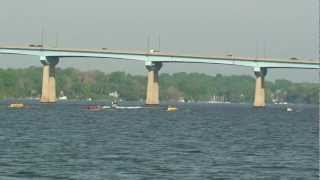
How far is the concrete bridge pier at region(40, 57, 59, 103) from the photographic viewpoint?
188375 millimetres

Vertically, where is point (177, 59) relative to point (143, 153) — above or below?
above

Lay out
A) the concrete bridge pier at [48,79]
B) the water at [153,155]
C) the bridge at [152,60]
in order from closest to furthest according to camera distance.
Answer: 1. the water at [153,155]
2. the bridge at [152,60]
3. the concrete bridge pier at [48,79]

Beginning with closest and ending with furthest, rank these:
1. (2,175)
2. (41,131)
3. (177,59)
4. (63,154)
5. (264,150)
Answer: (2,175), (63,154), (264,150), (41,131), (177,59)

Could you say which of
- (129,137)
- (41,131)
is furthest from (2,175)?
(41,131)

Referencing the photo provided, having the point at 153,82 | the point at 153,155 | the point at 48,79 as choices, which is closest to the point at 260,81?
the point at 153,82

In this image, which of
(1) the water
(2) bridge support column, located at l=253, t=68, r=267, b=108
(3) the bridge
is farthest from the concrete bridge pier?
(1) the water


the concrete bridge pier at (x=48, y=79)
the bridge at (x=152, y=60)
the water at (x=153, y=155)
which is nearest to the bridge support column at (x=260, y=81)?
the bridge at (x=152, y=60)

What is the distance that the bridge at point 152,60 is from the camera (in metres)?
186

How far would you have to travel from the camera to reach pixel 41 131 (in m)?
82.4

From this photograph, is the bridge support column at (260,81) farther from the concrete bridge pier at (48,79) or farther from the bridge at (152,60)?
the concrete bridge pier at (48,79)

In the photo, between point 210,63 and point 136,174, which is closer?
point 136,174

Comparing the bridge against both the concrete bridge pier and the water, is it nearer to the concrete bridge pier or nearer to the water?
the concrete bridge pier

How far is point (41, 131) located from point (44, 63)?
11064cm

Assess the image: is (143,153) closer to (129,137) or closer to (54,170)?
(54,170)
